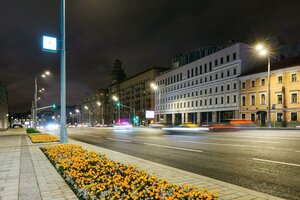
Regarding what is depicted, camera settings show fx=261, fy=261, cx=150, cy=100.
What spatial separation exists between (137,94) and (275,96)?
6993 cm

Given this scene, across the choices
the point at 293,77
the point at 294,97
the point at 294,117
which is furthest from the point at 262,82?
the point at 294,117

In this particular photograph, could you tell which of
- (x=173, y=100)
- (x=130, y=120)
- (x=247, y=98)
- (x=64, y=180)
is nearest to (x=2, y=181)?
(x=64, y=180)

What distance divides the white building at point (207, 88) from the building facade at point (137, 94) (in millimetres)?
10030

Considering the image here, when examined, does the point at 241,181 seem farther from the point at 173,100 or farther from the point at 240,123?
the point at 173,100

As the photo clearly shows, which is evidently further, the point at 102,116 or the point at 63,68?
the point at 102,116

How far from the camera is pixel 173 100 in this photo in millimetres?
83312

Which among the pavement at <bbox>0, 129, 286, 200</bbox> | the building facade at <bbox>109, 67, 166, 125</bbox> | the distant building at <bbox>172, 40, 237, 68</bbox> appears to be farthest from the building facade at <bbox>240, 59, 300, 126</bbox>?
the building facade at <bbox>109, 67, 166, 125</bbox>

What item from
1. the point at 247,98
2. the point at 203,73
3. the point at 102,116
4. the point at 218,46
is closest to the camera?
the point at 247,98

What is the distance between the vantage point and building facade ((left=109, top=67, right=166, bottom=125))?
326ft

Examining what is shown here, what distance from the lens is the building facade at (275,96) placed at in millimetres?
44875

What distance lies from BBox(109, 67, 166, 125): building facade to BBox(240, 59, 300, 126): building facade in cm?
4145

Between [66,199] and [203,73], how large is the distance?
216 ft

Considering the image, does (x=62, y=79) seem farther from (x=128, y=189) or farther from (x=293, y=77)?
(x=293, y=77)

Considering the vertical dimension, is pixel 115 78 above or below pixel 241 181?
above
